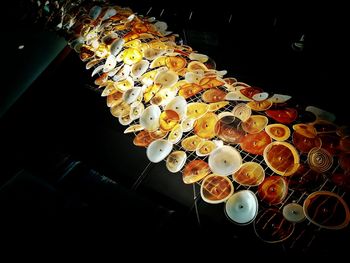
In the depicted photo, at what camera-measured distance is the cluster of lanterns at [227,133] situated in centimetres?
175

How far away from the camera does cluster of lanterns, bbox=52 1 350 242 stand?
1.75 meters

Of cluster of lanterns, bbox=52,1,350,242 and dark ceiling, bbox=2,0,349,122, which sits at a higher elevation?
dark ceiling, bbox=2,0,349,122

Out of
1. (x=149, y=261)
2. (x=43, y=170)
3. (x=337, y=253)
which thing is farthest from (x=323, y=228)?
(x=43, y=170)

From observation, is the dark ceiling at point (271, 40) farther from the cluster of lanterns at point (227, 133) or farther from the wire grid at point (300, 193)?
the wire grid at point (300, 193)

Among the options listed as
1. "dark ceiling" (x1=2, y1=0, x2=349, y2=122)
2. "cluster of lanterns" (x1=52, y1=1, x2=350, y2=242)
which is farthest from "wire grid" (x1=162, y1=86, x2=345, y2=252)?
"dark ceiling" (x1=2, y1=0, x2=349, y2=122)

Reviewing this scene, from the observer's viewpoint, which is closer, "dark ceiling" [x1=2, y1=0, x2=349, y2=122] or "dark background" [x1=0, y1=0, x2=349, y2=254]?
"dark background" [x1=0, y1=0, x2=349, y2=254]

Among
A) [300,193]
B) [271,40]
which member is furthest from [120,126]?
[271,40]

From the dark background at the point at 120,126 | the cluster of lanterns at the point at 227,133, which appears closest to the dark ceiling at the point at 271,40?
the dark background at the point at 120,126

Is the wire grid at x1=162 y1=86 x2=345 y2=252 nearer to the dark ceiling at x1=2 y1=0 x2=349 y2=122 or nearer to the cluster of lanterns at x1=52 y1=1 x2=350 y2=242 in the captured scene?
the cluster of lanterns at x1=52 y1=1 x2=350 y2=242

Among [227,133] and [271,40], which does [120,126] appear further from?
[271,40]

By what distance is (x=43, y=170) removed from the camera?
2930 millimetres

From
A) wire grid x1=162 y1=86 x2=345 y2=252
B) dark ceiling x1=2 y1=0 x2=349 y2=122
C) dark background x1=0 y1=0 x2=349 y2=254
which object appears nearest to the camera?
wire grid x1=162 y1=86 x2=345 y2=252

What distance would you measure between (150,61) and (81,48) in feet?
4.46

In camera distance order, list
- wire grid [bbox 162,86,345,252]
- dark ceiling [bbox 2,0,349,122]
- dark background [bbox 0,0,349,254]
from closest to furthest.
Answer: wire grid [bbox 162,86,345,252]
dark background [bbox 0,0,349,254]
dark ceiling [bbox 2,0,349,122]
